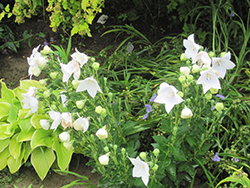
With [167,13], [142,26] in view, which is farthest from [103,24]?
[167,13]

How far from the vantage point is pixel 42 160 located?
6.42 feet

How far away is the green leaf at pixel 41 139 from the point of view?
189cm

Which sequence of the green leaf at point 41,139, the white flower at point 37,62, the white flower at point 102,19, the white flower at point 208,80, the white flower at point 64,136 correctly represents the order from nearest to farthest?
1. the white flower at point 208,80
2. the white flower at point 64,136
3. the white flower at point 37,62
4. the green leaf at point 41,139
5. the white flower at point 102,19

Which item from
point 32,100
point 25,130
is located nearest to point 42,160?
point 25,130

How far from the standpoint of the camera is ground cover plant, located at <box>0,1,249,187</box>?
1146 millimetres

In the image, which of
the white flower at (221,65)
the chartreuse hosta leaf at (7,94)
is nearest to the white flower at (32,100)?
the white flower at (221,65)

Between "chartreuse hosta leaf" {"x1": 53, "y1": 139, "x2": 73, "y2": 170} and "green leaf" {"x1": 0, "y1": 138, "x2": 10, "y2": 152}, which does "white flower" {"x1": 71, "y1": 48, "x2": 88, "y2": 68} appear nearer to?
"chartreuse hosta leaf" {"x1": 53, "y1": 139, "x2": 73, "y2": 170}

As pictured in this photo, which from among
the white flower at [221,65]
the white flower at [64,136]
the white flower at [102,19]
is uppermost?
the white flower at [221,65]

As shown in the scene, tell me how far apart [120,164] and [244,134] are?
3.65 feet

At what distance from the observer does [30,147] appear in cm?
203

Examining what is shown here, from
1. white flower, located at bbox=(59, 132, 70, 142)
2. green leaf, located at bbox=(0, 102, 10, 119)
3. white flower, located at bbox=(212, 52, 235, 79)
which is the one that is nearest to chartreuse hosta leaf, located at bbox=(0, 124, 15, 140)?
green leaf, located at bbox=(0, 102, 10, 119)

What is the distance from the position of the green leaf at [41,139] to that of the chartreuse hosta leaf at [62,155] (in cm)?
5

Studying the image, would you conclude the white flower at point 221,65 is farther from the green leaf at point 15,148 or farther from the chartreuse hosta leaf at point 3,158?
the chartreuse hosta leaf at point 3,158

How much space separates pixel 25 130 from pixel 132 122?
0.98 meters
